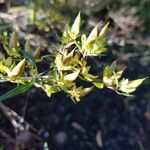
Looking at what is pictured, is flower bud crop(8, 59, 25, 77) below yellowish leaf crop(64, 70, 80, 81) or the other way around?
the other way around

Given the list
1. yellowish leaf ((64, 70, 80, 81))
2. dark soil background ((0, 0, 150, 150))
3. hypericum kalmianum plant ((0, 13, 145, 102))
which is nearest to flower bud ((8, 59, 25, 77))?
hypericum kalmianum plant ((0, 13, 145, 102))

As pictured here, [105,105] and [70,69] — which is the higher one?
[70,69]

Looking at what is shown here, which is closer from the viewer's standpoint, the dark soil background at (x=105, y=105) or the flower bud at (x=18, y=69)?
the flower bud at (x=18, y=69)

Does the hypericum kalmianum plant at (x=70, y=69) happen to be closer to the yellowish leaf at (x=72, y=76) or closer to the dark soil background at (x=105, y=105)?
the yellowish leaf at (x=72, y=76)

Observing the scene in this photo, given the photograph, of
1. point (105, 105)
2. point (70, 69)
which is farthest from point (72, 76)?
point (105, 105)

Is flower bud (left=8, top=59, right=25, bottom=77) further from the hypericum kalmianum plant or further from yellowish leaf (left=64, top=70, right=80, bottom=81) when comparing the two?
yellowish leaf (left=64, top=70, right=80, bottom=81)

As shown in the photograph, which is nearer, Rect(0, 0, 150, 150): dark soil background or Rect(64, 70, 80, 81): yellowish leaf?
Rect(64, 70, 80, 81): yellowish leaf

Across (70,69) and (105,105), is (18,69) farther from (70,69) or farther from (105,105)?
(105,105)

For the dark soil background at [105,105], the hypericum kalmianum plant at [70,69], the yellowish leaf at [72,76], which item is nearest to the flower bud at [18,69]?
the hypericum kalmianum plant at [70,69]
